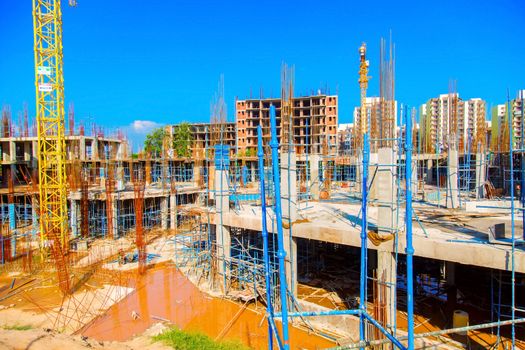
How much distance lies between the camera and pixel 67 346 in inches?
249

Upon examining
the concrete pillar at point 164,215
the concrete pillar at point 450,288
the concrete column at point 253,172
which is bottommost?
the concrete pillar at point 450,288

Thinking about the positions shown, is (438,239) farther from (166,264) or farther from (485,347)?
(166,264)

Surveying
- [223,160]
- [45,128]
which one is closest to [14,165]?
[45,128]

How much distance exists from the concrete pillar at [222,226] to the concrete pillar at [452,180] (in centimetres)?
717

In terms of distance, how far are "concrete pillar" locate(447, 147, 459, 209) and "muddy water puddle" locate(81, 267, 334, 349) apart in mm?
6561

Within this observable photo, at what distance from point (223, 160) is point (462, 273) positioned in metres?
8.31

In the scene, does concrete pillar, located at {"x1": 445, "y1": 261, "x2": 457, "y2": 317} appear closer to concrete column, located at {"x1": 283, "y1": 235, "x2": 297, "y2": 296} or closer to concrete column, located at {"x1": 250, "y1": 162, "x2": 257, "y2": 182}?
concrete column, located at {"x1": 283, "y1": 235, "x2": 297, "y2": 296}

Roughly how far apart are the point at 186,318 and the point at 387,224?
5620 mm

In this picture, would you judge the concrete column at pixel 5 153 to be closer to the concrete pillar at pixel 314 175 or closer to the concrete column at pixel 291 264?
the concrete pillar at pixel 314 175

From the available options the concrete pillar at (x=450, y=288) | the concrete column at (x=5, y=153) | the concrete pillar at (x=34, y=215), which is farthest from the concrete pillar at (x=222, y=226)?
the concrete column at (x=5, y=153)

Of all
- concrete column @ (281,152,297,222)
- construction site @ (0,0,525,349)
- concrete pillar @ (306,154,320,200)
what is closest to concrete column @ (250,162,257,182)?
construction site @ (0,0,525,349)

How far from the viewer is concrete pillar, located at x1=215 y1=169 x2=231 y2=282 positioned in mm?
10203

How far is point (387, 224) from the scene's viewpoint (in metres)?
→ 7.08

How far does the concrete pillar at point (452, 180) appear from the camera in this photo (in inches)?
443
